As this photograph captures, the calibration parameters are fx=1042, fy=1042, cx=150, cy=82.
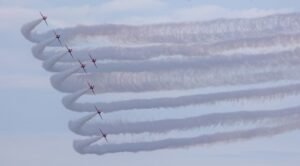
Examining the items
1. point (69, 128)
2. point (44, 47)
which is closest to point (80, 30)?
point (44, 47)

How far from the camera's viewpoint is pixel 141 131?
184 feet

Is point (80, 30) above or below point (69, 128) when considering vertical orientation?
above

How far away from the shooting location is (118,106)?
184ft

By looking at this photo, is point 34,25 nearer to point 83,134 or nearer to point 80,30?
point 80,30

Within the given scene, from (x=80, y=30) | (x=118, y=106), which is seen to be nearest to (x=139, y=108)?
(x=118, y=106)

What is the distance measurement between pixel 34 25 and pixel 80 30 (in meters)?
2.98

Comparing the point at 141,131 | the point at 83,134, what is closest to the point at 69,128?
the point at 83,134

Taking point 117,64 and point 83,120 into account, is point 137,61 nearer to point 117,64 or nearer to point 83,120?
point 117,64

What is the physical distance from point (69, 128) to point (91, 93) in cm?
259

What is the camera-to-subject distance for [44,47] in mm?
56250

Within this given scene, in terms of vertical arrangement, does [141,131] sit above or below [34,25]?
below

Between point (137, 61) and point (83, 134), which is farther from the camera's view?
point (83, 134)

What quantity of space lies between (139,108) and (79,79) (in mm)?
4026

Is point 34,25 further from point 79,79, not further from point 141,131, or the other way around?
point 141,131
